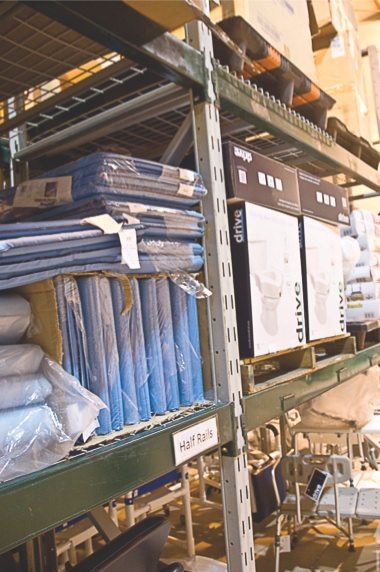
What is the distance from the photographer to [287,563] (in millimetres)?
3055

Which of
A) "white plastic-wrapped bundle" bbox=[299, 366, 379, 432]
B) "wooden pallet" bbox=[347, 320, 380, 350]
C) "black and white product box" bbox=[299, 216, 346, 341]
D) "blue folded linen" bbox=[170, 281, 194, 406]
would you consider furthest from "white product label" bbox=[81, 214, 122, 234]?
"white plastic-wrapped bundle" bbox=[299, 366, 379, 432]

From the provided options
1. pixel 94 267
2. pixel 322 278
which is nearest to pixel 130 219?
pixel 94 267

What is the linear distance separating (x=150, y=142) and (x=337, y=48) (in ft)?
3.62

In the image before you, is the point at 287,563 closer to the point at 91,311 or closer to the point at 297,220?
the point at 297,220

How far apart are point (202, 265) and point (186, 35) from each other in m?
0.59

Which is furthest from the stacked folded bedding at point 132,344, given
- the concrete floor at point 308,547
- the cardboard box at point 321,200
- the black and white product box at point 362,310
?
the concrete floor at point 308,547

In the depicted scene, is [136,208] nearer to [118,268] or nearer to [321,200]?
[118,268]

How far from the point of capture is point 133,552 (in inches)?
41.4

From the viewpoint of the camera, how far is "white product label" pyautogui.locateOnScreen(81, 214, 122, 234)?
0.93 meters

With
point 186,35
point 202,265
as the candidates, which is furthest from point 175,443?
point 186,35

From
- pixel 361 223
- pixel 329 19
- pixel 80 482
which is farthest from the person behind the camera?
pixel 361 223

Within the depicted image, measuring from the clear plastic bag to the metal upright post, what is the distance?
0.41 metres

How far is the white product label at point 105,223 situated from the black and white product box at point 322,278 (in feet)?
2.70

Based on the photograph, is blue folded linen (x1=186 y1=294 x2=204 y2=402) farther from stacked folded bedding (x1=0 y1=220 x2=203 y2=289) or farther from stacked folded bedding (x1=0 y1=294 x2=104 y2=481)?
stacked folded bedding (x1=0 y1=294 x2=104 y2=481)
